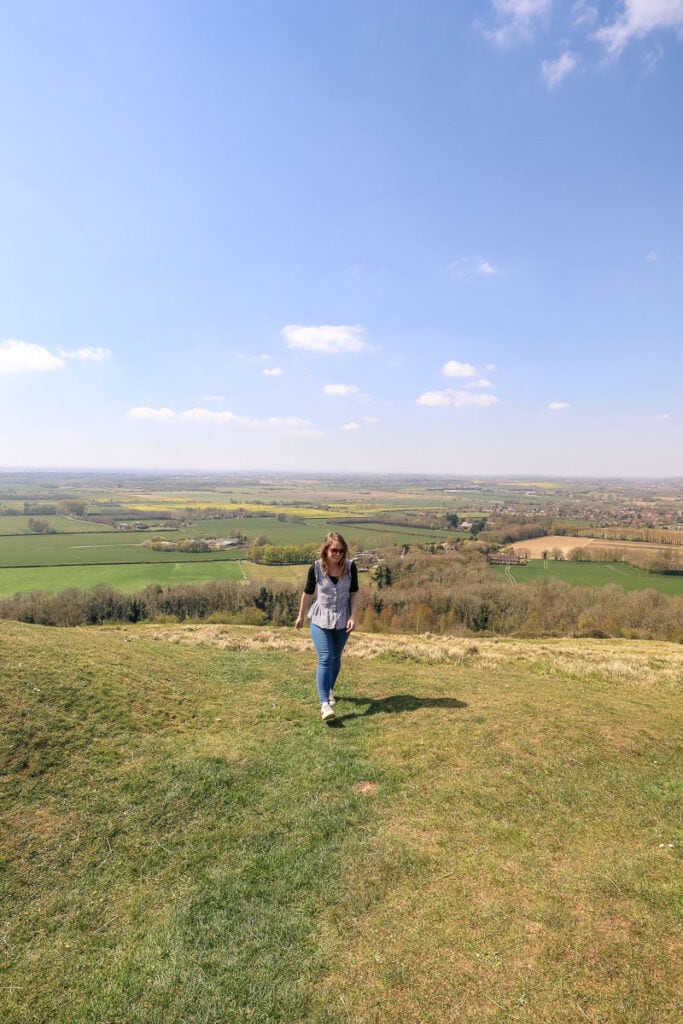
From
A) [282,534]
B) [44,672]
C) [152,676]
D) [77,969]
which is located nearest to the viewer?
[77,969]

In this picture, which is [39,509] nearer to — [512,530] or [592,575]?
[512,530]

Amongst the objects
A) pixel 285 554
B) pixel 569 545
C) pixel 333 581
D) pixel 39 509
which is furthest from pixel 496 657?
pixel 39 509

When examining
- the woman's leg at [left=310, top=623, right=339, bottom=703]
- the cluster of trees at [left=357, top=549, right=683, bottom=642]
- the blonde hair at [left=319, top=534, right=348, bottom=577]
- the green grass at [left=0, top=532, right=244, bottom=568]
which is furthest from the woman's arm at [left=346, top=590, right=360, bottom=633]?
the green grass at [left=0, top=532, right=244, bottom=568]

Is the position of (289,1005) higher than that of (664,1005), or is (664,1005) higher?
(664,1005)

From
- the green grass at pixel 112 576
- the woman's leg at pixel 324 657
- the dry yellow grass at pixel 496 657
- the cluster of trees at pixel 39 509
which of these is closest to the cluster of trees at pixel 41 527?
the cluster of trees at pixel 39 509

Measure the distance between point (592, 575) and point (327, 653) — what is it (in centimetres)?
6731

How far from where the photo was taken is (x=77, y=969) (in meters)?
3.62

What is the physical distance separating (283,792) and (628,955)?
3.98 meters

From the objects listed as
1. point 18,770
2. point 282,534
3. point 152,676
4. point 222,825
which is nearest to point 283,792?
point 222,825

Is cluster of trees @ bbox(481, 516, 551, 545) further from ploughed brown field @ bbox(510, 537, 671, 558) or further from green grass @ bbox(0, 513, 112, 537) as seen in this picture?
green grass @ bbox(0, 513, 112, 537)

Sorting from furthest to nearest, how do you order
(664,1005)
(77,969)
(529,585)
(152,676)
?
(529,585) → (152,676) → (77,969) → (664,1005)

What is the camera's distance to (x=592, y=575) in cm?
6419

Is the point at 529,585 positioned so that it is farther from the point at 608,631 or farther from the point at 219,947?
the point at 219,947

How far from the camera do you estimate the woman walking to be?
823 centimetres
